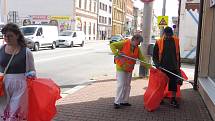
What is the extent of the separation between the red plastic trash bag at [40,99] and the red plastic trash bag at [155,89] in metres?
3.00

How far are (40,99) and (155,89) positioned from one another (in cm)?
330

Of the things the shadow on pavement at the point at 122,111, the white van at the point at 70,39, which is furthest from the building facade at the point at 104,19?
the shadow on pavement at the point at 122,111

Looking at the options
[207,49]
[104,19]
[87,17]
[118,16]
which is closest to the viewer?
[207,49]

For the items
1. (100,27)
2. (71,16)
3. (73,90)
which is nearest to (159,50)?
(73,90)

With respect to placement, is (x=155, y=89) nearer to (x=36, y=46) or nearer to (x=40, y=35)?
(x=36, y=46)

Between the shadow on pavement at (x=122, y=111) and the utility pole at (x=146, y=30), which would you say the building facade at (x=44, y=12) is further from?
the shadow on pavement at (x=122, y=111)

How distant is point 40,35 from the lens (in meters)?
30.4

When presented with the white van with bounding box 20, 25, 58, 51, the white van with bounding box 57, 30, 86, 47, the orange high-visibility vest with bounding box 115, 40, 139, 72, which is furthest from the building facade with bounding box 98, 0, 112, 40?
the orange high-visibility vest with bounding box 115, 40, 139, 72

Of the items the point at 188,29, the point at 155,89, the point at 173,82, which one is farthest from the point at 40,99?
the point at 188,29

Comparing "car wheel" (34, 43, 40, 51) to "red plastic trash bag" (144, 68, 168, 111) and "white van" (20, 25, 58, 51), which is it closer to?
"white van" (20, 25, 58, 51)

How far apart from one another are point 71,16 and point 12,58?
52.7m

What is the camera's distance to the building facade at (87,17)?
196ft

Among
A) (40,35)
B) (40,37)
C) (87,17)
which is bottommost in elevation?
(40,37)

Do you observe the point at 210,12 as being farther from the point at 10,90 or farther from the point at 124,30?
the point at 124,30
